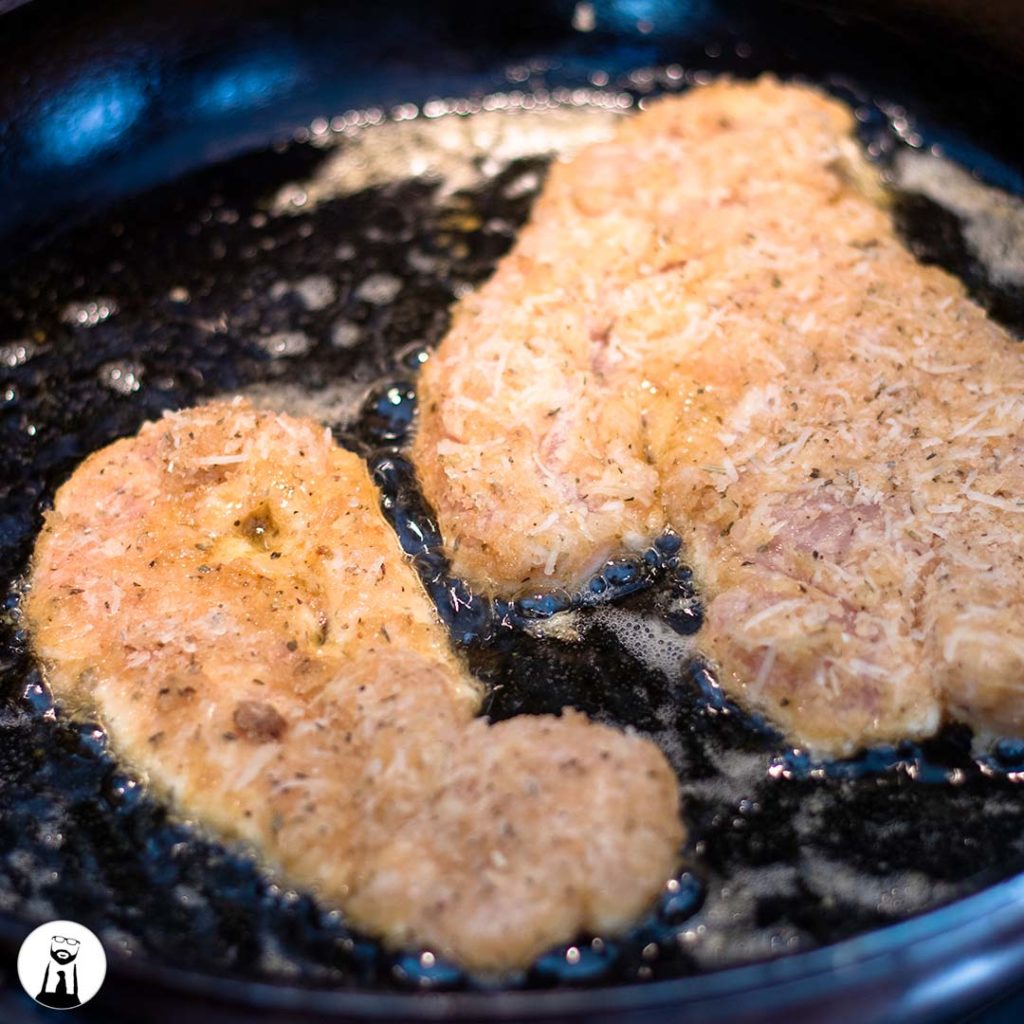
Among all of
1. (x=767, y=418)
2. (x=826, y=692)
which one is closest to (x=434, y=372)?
(x=767, y=418)

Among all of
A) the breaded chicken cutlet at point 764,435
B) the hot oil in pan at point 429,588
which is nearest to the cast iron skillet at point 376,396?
the hot oil in pan at point 429,588

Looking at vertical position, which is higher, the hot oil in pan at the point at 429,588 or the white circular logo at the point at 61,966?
the white circular logo at the point at 61,966

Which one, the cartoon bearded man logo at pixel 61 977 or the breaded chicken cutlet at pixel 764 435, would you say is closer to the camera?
the cartoon bearded man logo at pixel 61 977

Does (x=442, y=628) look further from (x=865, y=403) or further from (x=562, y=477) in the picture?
(x=865, y=403)

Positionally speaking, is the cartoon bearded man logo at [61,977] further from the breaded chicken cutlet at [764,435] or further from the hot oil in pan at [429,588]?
the breaded chicken cutlet at [764,435]

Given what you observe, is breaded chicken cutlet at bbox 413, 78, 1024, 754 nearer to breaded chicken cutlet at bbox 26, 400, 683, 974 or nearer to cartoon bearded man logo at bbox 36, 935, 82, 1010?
breaded chicken cutlet at bbox 26, 400, 683, 974

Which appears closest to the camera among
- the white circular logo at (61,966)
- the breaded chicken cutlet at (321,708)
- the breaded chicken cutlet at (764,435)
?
the white circular logo at (61,966)

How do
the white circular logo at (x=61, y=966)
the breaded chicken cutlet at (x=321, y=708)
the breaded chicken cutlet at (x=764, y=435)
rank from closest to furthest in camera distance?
the white circular logo at (x=61, y=966)
the breaded chicken cutlet at (x=321, y=708)
the breaded chicken cutlet at (x=764, y=435)
